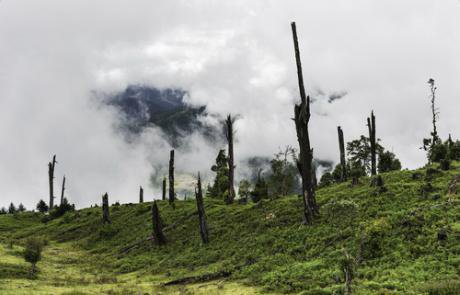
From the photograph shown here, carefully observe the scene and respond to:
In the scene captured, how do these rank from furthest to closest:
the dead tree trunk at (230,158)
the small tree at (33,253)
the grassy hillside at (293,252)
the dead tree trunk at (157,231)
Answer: the dead tree trunk at (230,158) < the dead tree trunk at (157,231) < the small tree at (33,253) < the grassy hillside at (293,252)

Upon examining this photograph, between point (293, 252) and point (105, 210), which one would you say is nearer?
point (293, 252)

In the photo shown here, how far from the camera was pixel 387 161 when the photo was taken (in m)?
71.2

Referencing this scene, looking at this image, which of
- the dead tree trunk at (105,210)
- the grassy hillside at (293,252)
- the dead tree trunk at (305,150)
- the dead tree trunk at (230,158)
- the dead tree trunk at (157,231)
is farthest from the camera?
the dead tree trunk at (105,210)

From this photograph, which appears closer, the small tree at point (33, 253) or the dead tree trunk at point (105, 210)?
the small tree at point (33, 253)

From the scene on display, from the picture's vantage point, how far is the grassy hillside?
70.7ft

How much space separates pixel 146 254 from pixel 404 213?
2568 centimetres

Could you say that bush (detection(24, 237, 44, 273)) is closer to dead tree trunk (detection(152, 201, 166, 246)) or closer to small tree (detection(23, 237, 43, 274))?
small tree (detection(23, 237, 43, 274))

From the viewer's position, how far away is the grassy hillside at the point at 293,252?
2156 centimetres

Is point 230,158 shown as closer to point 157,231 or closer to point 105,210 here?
point 157,231

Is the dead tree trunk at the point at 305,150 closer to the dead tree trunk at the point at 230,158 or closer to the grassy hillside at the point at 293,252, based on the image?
the grassy hillside at the point at 293,252

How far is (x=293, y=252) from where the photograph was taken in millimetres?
29469

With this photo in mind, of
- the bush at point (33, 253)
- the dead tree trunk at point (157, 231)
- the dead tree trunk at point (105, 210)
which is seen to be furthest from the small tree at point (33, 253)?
the dead tree trunk at point (105, 210)

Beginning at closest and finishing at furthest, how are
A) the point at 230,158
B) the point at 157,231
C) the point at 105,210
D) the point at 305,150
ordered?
the point at 305,150 < the point at 157,231 < the point at 230,158 < the point at 105,210

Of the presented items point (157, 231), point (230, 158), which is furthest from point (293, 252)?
point (230, 158)
